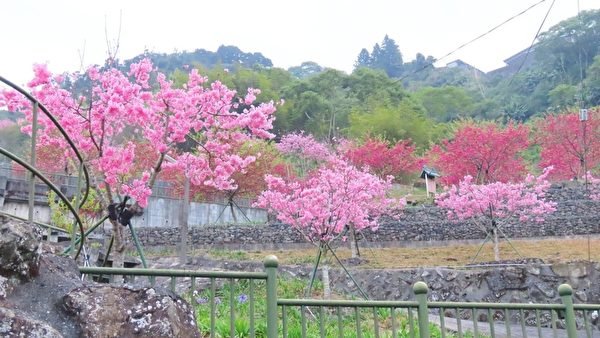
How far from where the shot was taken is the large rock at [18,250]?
8.32 feet

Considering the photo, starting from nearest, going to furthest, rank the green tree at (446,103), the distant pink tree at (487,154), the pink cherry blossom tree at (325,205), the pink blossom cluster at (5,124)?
the pink cherry blossom tree at (325,205) < the distant pink tree at (487,154) < the pink blossom cluster at (5,124) < the green tree at (446,103)

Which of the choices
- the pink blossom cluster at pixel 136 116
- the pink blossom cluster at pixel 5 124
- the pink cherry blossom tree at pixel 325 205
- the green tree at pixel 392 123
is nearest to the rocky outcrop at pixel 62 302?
the pink blossom cluster at pixel 136 116

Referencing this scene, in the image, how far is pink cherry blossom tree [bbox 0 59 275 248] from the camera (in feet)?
20.3

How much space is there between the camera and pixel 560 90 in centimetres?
3105

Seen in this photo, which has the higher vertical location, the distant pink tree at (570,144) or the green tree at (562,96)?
the green tree at (562,96)

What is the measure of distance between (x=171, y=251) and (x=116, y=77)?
9.95m

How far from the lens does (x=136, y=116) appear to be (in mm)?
6488

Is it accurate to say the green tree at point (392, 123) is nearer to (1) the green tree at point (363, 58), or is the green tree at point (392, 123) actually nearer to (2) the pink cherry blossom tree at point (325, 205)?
(2) the pink cherry blossom tree at point (325, 205)

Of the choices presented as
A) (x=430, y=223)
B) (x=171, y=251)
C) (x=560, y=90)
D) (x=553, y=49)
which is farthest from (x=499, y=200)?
(x=553, y=49)

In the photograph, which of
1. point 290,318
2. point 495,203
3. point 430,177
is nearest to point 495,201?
point 495,203

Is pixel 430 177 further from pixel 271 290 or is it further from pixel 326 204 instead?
pixel 271 290

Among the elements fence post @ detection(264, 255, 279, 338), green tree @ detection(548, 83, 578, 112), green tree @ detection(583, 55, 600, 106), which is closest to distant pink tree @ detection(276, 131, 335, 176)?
green tree @ detection(548, 83, 578, 112)

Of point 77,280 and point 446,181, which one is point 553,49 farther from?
point 77,280

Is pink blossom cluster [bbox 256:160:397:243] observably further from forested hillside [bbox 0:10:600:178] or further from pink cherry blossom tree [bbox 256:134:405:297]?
forested hillside [bbox 0:10:600:178]
